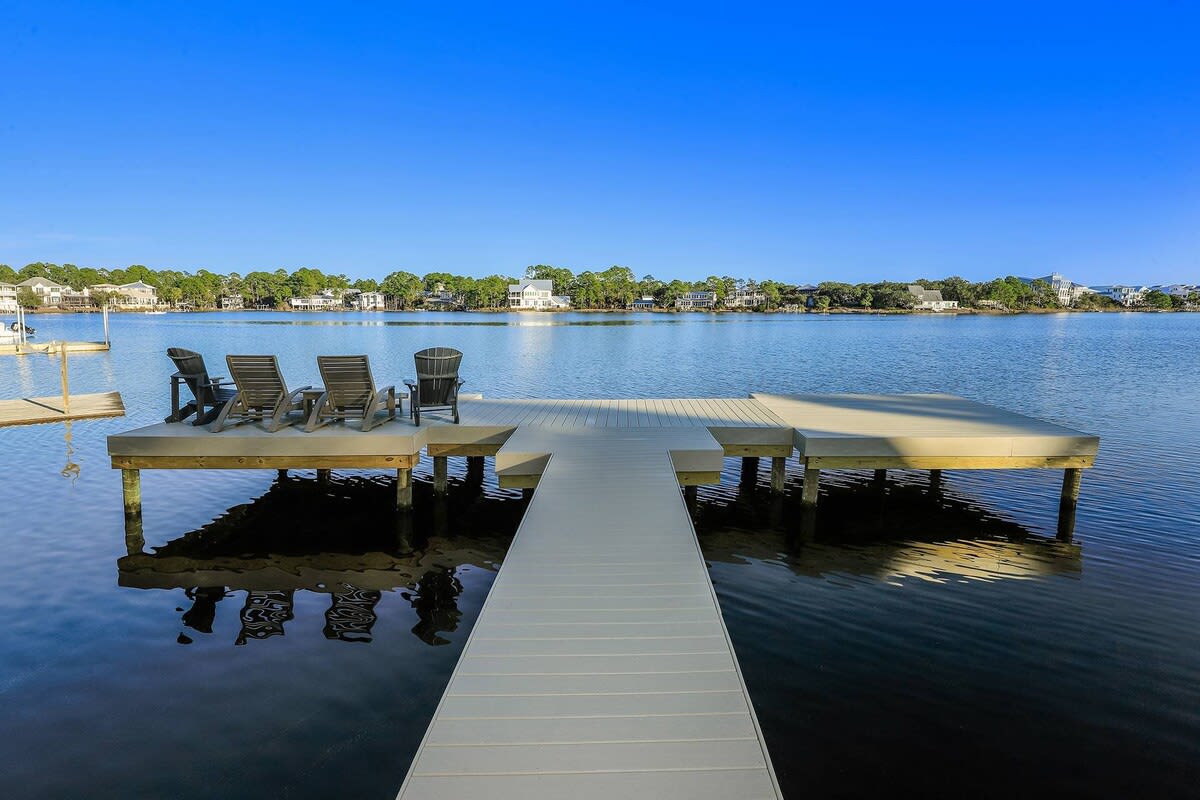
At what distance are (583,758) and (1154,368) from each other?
34973mm

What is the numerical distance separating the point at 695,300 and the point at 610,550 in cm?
15918

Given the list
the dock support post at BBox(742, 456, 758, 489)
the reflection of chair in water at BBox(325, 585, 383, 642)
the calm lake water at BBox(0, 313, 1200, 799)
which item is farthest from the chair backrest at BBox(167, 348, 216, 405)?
the dock support post at BBox(742, 456, 758, 489)

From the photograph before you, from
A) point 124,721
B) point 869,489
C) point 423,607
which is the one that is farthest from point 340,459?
point 869,489

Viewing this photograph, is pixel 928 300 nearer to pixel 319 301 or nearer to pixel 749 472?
pixel 319 301

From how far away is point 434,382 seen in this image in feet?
27.7

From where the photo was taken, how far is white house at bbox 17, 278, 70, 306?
107 metres

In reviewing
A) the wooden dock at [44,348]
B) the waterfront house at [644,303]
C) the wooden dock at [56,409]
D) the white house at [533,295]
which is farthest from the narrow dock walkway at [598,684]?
the waterfront house at [644,303]

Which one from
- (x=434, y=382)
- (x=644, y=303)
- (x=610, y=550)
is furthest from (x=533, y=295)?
(x=610, y=550)

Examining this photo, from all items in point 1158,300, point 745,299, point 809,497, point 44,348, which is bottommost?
point 809,497

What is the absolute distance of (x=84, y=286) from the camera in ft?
434

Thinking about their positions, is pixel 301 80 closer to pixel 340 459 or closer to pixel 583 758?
pixel 340 459

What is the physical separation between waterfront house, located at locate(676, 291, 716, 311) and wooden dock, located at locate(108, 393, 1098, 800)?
14949 cm

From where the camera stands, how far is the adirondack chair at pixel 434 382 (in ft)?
26.9

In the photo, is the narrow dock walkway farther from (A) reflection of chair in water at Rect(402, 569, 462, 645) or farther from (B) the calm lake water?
(A) reflection of chair in water at Rect(402, 569, 462, 645)
